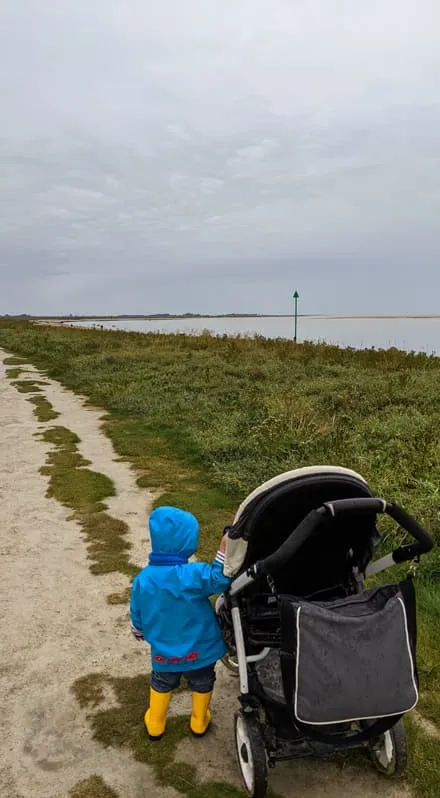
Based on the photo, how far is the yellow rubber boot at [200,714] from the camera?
3.09 metres

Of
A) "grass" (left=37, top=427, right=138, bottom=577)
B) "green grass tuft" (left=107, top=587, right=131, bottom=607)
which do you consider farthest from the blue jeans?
"grass" (left=37, top=427, right=138, bottom=577)

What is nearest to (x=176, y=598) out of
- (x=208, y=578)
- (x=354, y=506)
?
(x=208, y=578)

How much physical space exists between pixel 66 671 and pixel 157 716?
34.4 inches

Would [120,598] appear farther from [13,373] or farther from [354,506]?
[13,373]

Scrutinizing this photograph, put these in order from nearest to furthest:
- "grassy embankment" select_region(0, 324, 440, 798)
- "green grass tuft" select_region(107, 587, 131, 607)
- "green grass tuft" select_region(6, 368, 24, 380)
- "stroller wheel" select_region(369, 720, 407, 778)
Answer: "stroller wheel" select_region(369, 720, 407, 778)
"green grass tuft" select_region(107, 587, 131, 607)
"grassy embankment" select_region(0, 324, 440, 798)
"green grass tuft" select_region(6, 368, 24, 380)

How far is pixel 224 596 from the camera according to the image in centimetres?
289

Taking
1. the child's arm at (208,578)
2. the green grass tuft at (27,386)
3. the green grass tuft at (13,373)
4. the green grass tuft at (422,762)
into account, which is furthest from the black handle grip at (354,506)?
the green grass tuft at (13,373)

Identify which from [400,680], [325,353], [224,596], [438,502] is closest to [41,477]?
[438,502]

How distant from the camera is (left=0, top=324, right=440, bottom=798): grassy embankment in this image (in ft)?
18.4

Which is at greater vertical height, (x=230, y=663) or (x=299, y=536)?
(x=299, y=536)

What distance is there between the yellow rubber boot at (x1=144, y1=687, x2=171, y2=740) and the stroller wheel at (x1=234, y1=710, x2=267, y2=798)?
462 mm

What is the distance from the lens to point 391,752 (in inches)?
108

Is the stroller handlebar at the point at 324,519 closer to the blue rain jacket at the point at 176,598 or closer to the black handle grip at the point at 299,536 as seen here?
the black handle grip at the point at 299,536

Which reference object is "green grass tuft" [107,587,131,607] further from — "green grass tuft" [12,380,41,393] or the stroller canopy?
"green grass tuft" [12,380,41,393]
